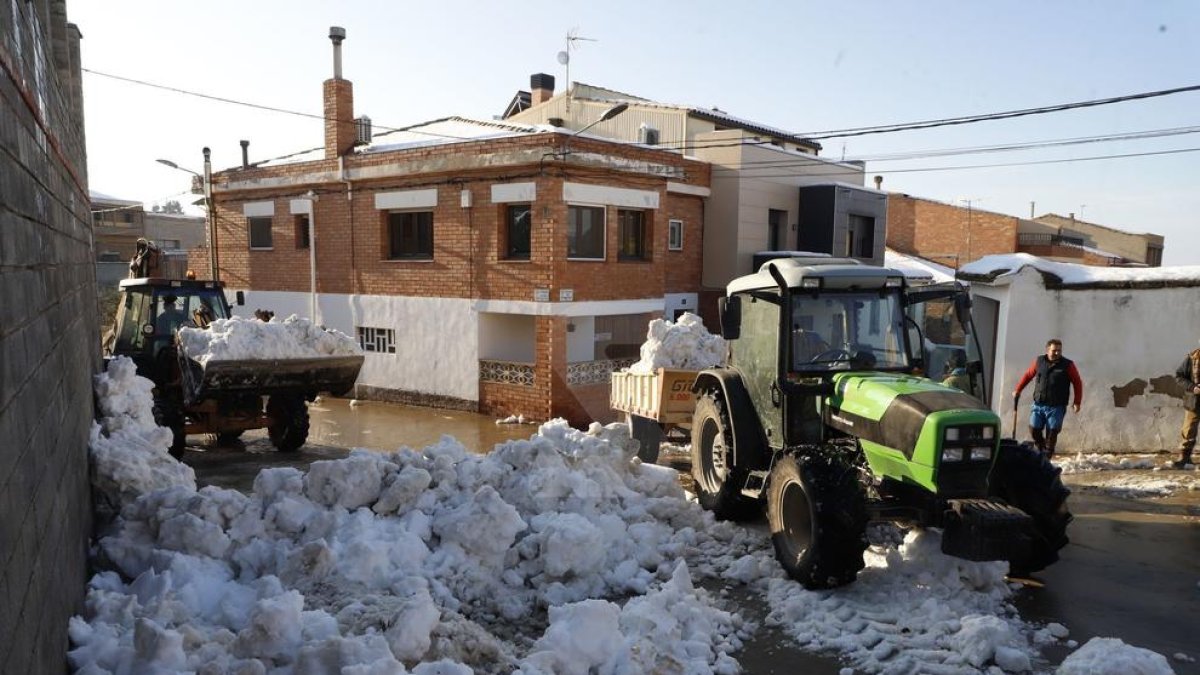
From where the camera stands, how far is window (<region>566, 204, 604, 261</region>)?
44.7ft

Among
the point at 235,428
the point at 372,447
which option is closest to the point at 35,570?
the point at 235,428

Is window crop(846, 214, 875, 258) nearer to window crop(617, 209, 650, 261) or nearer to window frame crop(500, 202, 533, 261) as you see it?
window crop(617, 209, 650, 261)

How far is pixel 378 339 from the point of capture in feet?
52.4

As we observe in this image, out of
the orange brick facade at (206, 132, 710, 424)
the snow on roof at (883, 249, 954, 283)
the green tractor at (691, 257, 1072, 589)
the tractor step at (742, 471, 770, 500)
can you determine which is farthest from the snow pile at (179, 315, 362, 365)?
the snow on roof at (883, 249, 954, 283)

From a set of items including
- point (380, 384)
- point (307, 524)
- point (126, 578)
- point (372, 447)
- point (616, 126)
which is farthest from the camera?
point (616, 126)

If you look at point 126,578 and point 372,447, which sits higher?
point 126,578

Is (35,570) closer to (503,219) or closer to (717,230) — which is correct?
(503,219)

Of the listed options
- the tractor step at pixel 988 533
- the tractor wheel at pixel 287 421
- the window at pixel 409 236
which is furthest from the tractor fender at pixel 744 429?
the window at pixel 409 236

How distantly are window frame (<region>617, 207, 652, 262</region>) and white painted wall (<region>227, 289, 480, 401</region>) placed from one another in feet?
9.81

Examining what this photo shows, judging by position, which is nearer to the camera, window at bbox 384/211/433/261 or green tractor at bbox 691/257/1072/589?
green tractor at bbox 691/257/1072/589

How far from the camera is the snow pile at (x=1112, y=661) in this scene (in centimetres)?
408

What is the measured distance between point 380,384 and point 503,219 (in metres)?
4.52

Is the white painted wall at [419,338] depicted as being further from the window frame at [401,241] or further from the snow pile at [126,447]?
the snow pile at [126,447]

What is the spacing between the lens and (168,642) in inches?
138
